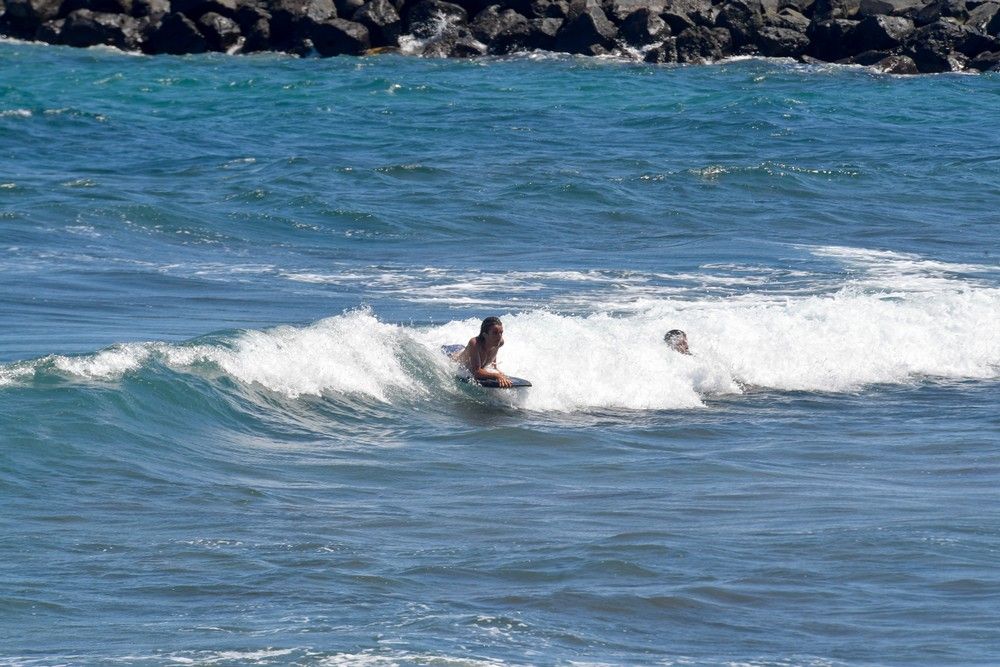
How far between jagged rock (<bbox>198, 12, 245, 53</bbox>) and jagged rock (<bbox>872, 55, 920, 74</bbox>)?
16700 mm

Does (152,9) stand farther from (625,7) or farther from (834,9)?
(834,9)

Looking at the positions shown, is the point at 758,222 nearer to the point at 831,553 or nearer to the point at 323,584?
the point at 831,553

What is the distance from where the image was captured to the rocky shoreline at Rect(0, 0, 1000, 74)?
40.4m

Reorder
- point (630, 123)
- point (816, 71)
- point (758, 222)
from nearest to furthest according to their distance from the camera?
point (758, 222), point (630, 123), point (816, 71)

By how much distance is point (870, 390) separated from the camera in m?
13.9

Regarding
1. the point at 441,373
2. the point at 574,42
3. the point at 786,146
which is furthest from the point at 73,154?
the point at 574,42

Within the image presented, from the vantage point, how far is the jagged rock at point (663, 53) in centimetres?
4038

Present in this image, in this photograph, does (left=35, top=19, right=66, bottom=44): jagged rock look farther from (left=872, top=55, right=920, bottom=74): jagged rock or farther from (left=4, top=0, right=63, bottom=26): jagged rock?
(left=872, top=55, right=920, bottom=74): jagged rock

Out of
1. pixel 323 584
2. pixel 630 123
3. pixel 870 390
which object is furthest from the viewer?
pixel 630 123

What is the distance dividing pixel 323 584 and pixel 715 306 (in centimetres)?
948

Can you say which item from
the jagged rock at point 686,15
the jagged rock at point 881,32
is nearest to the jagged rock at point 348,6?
the jagged rock at point 686,15

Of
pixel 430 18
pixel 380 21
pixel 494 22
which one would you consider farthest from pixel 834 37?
pixel 380 21

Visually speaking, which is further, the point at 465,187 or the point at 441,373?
the point at 465,187

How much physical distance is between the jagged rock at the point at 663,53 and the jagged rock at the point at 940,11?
635 cm
